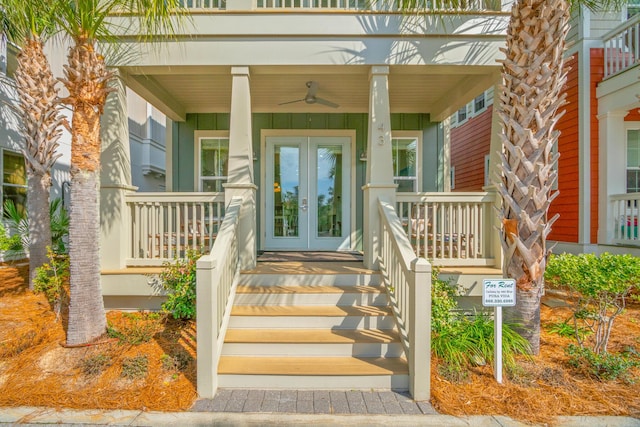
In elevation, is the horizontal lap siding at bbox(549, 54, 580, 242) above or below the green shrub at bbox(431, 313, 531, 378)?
above

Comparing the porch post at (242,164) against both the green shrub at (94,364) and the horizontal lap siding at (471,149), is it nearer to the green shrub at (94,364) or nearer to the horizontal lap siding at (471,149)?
the green shrub at (94,364)

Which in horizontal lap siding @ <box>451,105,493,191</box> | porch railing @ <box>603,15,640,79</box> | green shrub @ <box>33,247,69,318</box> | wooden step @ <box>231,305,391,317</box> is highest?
porch railing @ <box>603,15,640,79</box>

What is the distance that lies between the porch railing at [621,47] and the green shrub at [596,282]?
4423 millimetres

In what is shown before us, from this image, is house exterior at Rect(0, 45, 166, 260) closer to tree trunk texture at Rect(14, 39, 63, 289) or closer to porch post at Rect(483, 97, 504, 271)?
tree trunk texture at Rect(14, 39, 63, 289)

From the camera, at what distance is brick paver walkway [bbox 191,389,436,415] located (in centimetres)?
289

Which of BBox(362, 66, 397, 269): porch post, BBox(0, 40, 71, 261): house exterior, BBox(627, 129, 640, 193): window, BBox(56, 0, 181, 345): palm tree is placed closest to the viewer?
BBox(56, 0, 181, 345): palm tree

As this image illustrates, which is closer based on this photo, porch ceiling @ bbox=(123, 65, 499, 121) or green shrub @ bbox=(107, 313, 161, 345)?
green shrub @ bbox=(107, 313, 161, 345)

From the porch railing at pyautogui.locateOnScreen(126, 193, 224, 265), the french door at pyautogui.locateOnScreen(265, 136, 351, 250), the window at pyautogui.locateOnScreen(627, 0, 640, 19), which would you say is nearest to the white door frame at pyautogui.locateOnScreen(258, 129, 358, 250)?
the french door at pyautogui.locateOnScreen(265, 136, 351, 250)

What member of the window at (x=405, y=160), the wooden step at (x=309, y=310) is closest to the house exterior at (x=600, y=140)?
the window at (x=405, y=160)

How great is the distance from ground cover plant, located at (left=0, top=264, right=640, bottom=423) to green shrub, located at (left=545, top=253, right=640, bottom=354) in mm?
311

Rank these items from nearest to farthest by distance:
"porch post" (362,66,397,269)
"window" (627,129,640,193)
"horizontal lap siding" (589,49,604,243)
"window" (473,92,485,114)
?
A: "porch post" (362,66,397,269) < "horizontal lap siding" (589,49,604,243) < "window" (627,129,640,193) < "window" (473,92,485,114)

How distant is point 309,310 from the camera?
13.2 ft

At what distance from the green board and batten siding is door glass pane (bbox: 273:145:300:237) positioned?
14.3 inches

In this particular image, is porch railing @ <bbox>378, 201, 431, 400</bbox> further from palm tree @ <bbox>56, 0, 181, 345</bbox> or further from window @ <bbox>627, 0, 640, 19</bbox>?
window @ <bbox>627, 0, 640, 19</bbox>
